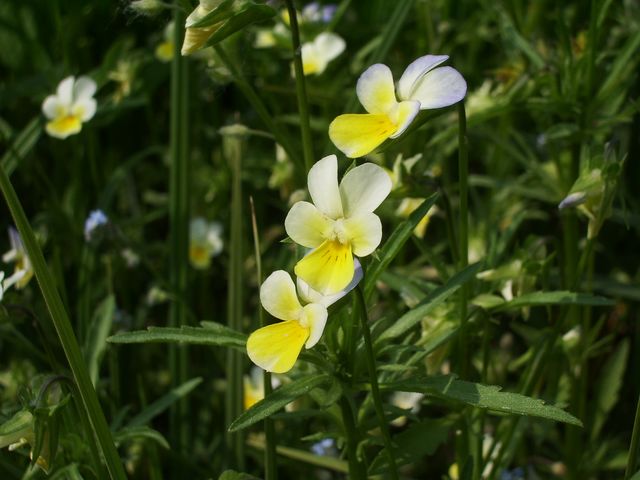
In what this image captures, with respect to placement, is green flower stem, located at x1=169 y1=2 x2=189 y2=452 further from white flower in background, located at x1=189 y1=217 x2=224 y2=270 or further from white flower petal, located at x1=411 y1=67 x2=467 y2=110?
white flower petal, located at x1=411 y1=67 x2=467 y2=110

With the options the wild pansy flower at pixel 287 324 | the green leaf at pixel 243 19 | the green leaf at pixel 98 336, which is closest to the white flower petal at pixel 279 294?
the wild pansy flower at pixel 287 324

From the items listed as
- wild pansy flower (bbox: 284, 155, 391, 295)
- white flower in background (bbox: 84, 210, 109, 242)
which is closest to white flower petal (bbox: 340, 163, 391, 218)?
wild pansy flower (bbox: 284, 155, 391, 295)

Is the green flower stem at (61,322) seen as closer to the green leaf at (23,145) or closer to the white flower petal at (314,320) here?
the white flower petal at (314,320)

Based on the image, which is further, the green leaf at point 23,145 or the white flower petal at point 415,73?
the green leaf at point 23,145

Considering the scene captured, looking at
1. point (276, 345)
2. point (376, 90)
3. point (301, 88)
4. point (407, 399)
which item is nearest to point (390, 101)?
point (376, 90)

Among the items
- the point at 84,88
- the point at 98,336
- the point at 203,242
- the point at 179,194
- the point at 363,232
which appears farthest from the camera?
the point at 203,242

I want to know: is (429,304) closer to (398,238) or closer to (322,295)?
(398,238)
